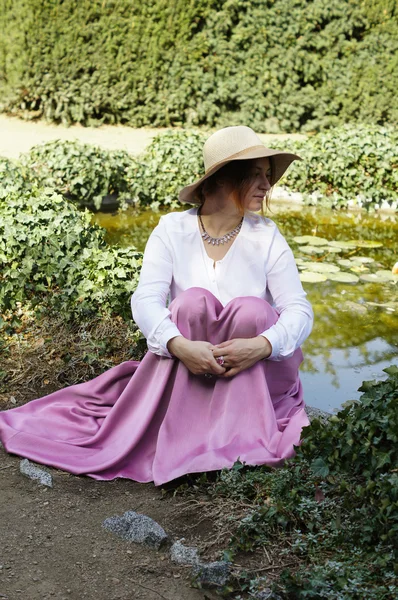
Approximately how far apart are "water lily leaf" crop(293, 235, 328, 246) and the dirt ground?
3.88 m

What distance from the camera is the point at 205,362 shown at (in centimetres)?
290

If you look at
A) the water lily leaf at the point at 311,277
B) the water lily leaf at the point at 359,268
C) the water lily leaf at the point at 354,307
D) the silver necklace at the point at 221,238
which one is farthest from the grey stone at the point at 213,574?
the water lily leaf at the point at 359,268

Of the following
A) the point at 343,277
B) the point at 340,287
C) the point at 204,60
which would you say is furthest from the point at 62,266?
the point at 204,60

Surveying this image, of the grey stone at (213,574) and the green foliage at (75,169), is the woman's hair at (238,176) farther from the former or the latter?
the green foliage at (75,169)

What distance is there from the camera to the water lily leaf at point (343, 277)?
5625 mm

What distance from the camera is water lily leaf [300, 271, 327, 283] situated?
220 inches

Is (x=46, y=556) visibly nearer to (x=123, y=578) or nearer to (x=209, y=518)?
(x=123, y=578)

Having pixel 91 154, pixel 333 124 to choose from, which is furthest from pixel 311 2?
pixel 91 154

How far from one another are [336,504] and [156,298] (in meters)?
1.06

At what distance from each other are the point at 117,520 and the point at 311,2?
9472 millimetres

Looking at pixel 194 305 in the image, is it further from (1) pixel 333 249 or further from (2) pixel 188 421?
(1) pixel 333 249

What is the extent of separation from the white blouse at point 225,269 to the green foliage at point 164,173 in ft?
13.6

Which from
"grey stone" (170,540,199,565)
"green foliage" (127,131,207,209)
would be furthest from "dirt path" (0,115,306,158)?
"grey stone" (170,540,199,565)

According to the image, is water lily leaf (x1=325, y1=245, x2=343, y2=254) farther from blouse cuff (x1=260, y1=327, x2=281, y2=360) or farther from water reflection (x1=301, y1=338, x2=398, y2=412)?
blouse cuff (x1=260, y1=327, x2=281, y2=360)
